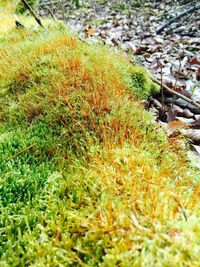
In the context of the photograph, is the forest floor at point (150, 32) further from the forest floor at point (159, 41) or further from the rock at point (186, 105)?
the rock at point (186, 105)

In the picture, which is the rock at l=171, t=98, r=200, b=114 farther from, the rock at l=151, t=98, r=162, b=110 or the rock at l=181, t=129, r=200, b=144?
the rock at l=181, t=129, r=200, b=144

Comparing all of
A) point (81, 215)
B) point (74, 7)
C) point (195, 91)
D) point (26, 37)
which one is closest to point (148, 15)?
point (74, 7)

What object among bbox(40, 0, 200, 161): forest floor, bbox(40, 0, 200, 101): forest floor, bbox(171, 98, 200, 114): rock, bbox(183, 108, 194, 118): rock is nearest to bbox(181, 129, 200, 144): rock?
bbox(40, 0, 200, 161): forest floor

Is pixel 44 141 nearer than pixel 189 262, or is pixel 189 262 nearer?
pixel 189 262

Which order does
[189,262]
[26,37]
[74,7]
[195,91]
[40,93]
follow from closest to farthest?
1. [189,262]
2. [40,93]
3. [195,91]
4. [26,37]
5. [74,7]

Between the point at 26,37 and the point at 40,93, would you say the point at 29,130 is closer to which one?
the point at 40,93

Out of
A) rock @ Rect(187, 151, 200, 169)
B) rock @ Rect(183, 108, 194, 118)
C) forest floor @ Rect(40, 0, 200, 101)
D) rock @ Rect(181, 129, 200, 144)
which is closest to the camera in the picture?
rock @ Rect(187, 151, 200, 169)

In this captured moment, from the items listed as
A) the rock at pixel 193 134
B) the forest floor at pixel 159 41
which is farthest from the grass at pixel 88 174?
the forest floor at pixel 159 41

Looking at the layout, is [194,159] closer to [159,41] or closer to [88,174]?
[88,174]

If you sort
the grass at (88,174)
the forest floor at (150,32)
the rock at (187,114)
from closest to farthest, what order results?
the grass at (88,174)
the rock at (187,114)
the forest floor at (150,32)
